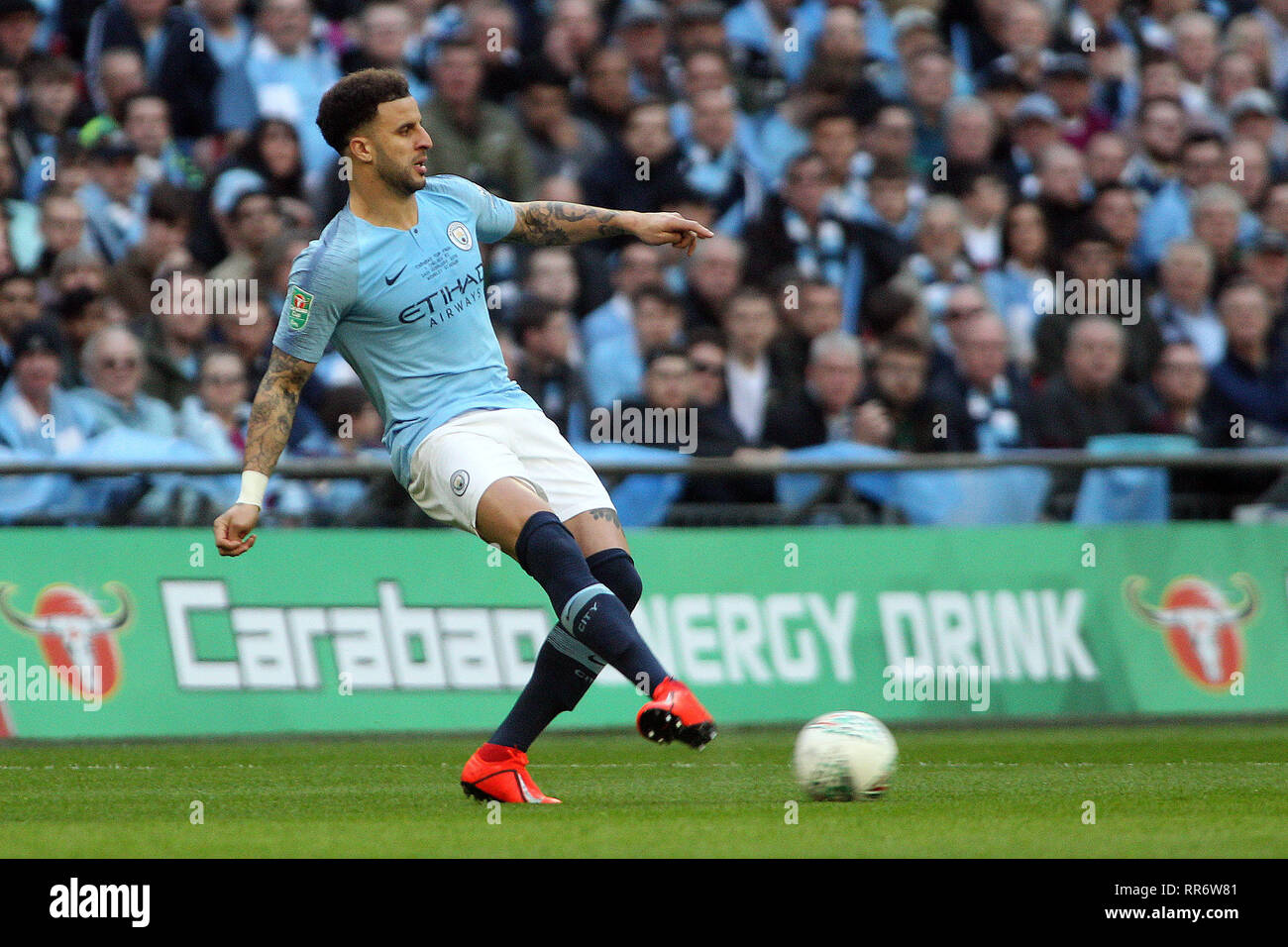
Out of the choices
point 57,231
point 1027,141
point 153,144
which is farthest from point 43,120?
point 1027,141

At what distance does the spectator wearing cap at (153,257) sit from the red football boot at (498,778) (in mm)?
5267

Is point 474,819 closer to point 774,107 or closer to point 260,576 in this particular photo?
point 260,576

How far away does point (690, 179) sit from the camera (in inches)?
507

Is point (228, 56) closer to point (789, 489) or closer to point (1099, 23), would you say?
point (789, 489)

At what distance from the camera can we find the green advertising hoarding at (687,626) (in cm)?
1027

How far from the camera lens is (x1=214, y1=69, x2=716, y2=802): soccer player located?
689 centimetres

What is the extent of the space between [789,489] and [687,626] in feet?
3.10

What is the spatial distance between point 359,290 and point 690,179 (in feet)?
20.3

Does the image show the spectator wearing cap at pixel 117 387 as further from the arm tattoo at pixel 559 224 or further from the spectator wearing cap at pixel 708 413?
the arm tattoo at pixel 559 224

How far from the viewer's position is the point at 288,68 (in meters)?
13.1

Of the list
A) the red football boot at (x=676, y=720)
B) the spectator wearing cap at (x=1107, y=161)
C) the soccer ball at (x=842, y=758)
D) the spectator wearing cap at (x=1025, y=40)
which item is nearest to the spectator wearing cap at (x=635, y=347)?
the spectator wearing cap at (x=1107, y=161)

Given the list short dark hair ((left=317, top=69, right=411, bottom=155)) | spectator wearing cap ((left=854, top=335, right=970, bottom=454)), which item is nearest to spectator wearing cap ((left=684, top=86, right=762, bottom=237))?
spectator wearing cap ((left=854, top=335, right=970, bottom=454))

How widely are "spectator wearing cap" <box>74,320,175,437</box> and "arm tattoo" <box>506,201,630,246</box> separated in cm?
403

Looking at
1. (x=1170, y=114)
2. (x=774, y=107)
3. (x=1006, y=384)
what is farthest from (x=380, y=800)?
(x=1170, y=114)
